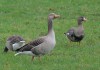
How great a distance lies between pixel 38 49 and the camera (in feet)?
39.9

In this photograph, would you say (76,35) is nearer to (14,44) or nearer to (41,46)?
(14,44)

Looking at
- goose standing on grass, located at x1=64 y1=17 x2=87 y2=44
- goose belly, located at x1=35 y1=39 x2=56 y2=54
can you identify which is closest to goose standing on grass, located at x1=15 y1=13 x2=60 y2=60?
goose belly, located at x1=35 y1=39 x2=56 y2=54

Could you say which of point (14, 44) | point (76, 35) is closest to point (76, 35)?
point (76, 35)

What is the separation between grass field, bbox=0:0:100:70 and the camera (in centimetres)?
1225

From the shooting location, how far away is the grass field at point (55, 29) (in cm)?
1225

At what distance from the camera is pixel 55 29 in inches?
733

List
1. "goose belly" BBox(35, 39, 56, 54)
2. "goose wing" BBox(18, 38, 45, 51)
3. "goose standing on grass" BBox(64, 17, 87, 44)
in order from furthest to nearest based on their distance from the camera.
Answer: "goose standing on grass" BBox(64, 17, 87, 44) → "goose wing" BBox(18, 38, 45, 51) → "goose belly" BBox(35, 39, 56, 54)

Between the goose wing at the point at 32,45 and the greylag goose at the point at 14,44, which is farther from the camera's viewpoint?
the greylag goose at the point at 14,44

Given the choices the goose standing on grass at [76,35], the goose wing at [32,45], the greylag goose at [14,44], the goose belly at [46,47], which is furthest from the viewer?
the goose standing on grass at [76,35]

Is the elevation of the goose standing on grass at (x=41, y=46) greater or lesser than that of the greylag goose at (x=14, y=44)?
greater

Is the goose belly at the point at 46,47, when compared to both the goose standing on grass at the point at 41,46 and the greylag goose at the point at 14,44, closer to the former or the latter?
the goose standing on grass at the point at 41,46

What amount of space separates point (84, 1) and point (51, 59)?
13069 millimetres

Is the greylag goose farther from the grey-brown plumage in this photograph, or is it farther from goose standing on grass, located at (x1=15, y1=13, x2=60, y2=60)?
the grey-brown plumage

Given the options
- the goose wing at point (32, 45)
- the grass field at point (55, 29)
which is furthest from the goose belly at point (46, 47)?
the grass field at point (55, 29)
